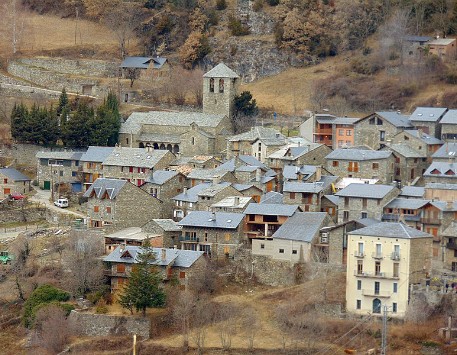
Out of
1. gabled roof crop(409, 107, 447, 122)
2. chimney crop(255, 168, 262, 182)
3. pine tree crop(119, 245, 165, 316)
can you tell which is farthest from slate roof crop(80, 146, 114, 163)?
gabled roof crop(409, 107, 447, 122)

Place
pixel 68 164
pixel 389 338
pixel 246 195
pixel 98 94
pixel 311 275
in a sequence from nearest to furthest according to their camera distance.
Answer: pixel 389 338 < pixel 311 275 < pixel 246 195 < pixel 68 164 < pixel 98 94

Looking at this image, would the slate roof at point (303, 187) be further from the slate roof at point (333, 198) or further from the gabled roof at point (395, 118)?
the gabled roof at point (395, 118)

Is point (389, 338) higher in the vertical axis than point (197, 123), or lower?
lower

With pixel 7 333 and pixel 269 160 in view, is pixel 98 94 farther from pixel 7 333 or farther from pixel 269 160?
pixel 7 333

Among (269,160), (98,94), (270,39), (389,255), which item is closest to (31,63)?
(98,94)

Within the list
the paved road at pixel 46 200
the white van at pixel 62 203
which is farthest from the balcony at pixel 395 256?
the white van at pixel 62 203

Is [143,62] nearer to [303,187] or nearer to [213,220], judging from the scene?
[303,187]

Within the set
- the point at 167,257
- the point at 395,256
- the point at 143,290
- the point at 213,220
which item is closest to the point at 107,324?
the point at 143,290
